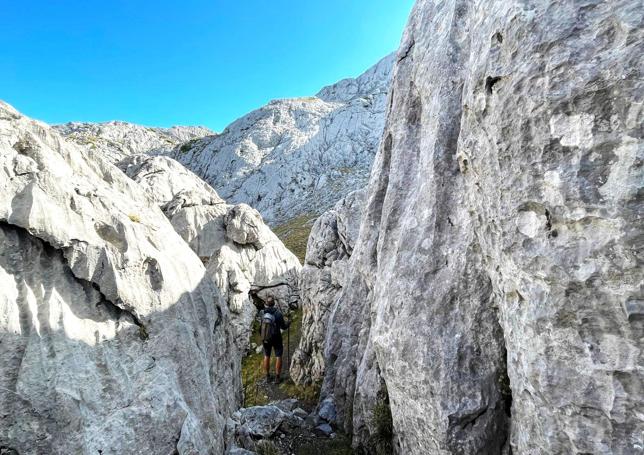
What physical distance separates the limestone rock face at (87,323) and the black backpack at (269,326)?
8.34 meters

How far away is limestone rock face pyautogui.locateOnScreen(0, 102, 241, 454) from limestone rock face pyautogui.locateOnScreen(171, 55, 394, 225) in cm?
7721

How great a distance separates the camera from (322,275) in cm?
2148

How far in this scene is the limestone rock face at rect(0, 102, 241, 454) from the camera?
685 centimetres

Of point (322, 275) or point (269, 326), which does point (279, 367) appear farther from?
point (322, 275)

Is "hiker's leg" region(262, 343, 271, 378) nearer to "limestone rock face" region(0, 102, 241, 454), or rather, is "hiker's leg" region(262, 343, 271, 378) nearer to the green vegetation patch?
"limestone rock face" region(0, 102, 241, 454)

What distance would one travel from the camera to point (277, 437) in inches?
471

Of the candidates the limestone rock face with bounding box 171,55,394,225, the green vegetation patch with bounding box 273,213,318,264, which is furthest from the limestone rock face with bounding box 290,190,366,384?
the limestone rock face with bounding box 171,55,394,225

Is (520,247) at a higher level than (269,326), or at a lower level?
higher

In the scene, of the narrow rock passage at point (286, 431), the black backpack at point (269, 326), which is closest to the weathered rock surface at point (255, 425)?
the narrow rock passage at point (286, 431)

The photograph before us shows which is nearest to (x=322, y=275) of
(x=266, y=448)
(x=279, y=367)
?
(x=279, y=367)

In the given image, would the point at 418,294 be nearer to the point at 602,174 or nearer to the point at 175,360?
the point at 602,174

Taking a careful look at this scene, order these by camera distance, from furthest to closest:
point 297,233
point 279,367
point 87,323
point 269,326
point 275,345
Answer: point 297,233 < point 279,367 < point 275,345 < point 269,326 < point 87,323

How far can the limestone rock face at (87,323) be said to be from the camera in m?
6.85

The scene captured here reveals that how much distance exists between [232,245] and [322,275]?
1389 cm
